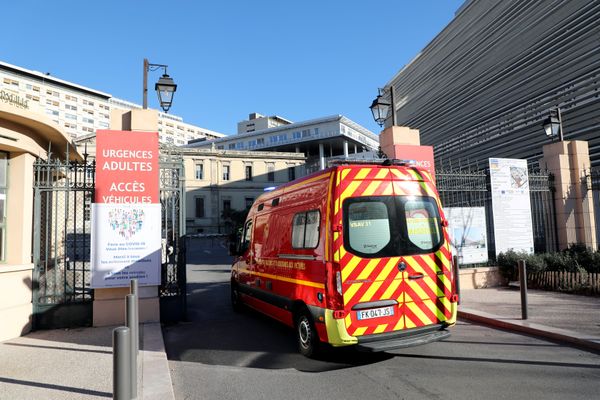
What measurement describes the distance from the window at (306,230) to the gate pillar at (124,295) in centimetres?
341

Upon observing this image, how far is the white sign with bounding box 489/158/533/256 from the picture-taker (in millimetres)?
10562

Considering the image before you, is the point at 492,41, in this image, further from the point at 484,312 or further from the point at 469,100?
the point at 484,312

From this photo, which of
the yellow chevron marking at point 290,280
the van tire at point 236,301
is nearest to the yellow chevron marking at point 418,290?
the yellow chevron marking at point 290,280

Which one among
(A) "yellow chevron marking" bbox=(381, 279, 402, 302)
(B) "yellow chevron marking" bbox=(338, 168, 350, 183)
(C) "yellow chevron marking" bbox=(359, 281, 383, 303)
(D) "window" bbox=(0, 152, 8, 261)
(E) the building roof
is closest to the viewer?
(C) "yellow chevron marking" bbox=(359, 281, 383, 303)

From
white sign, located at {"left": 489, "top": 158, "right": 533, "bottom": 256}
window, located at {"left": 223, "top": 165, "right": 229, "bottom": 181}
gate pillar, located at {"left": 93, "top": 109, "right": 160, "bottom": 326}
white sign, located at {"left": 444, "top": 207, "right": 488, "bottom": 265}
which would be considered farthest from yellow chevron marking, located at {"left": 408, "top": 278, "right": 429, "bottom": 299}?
window, located at {"left": 223, "top": 165, "right": 229, "bottom": 181}

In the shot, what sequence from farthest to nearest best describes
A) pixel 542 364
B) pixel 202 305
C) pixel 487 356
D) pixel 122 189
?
pixel 202 305 → pixel 122 189 → pixel 487 356 → pixel 542 364

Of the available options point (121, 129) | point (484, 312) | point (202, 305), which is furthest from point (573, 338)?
point (121, 129)

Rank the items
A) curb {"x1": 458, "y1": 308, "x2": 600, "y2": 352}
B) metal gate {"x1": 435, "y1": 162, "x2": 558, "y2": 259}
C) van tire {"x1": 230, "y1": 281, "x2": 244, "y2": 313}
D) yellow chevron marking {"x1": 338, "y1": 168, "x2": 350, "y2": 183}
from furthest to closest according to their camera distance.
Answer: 1. metal gate {"x1": 435, "y1": 162, "x2": 558, "y2": 259}
2. van tire {"x1": 230, "y1": 281, "x2": 244, "y2": 313}
3. curb {"x1": 458, "y1": 308, "x2": 600, "y2": 352}
4. yellow chevron marking {"x1": 338, "y1": 168, "x2": 350, "y2": 183}

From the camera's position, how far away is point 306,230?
5.32m

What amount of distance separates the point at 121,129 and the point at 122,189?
1.26 meters

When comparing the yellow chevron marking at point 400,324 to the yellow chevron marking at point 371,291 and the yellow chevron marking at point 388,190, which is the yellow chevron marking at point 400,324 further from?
the yellow chevron marking at point 388,190

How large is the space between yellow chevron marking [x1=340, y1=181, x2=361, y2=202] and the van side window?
3.53m

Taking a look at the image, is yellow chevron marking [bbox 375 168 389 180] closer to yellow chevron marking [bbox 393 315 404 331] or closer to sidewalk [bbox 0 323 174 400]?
yellow chevron marking [bbox 393 315 404 331]

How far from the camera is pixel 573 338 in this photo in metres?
5.54
